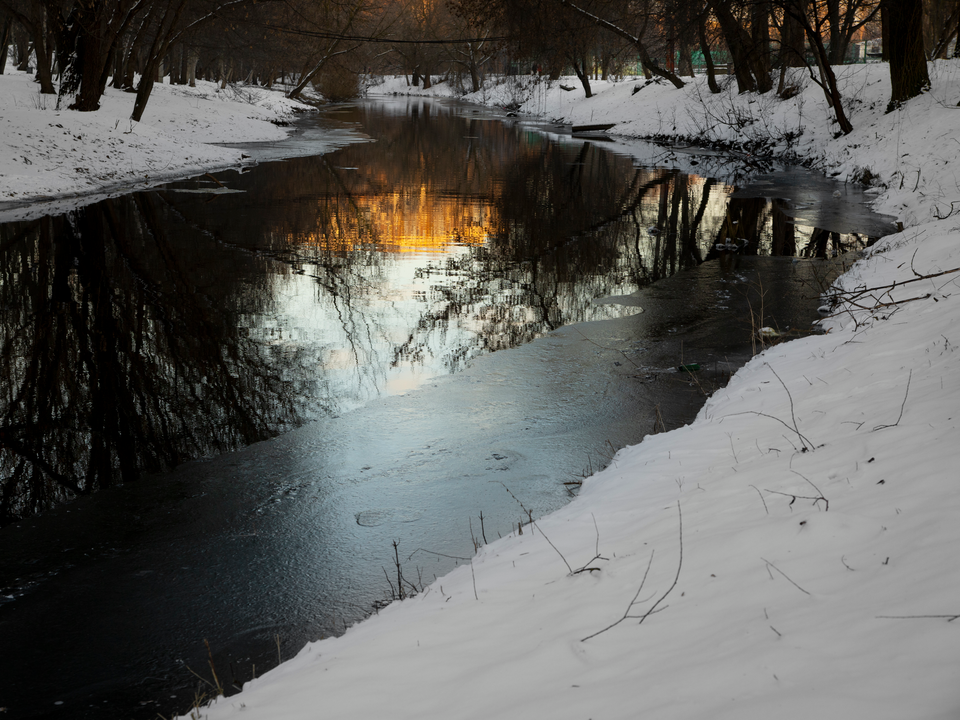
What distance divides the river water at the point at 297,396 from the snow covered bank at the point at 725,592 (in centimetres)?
63

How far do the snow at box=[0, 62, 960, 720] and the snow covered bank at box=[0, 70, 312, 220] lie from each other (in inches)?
521

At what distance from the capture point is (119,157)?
65.5ft

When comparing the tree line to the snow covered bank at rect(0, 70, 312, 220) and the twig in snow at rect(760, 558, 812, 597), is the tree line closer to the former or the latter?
the snow covered bank at rect(0, 70, 312, 220)

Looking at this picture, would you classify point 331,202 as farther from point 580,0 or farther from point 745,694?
point 580,0

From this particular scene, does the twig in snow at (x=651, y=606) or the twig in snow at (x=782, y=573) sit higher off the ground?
the twig in snow at (x=782, y=573)

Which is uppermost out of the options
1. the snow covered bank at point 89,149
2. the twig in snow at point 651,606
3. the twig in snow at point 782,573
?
the snow covered bank at point 89,149

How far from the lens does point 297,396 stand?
6738 millimetres

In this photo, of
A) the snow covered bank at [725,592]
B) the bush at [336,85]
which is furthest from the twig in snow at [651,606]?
the bush at [336,85]

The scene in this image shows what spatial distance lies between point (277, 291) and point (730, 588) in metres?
7.71

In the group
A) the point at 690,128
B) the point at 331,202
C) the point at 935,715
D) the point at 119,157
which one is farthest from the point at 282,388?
the point at 690,128

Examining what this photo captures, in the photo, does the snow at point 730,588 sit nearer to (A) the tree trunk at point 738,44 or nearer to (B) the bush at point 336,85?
(A) the tree trunk at point 738,44

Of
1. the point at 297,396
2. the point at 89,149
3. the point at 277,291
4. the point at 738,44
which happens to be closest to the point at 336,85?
the point at 738,44

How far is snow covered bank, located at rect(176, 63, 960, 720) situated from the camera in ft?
8.53

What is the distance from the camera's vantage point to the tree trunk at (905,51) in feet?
62.1
